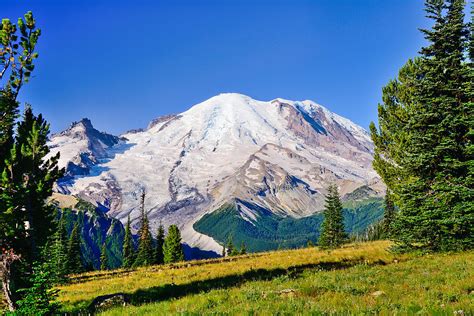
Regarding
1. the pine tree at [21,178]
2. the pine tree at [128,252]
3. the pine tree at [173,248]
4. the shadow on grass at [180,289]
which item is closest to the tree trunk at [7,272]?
the pine tree at [21,178]

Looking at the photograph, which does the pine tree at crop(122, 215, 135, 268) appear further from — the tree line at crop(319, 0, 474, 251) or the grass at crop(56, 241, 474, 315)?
the tree line at crop(319, 0, 474, 251)

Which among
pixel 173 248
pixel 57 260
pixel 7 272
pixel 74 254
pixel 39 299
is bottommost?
pixel 39 299

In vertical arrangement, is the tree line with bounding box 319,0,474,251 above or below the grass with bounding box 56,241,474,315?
above

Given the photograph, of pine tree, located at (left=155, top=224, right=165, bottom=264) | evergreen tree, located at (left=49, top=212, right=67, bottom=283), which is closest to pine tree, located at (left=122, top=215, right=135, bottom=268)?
pine tree, located at (left=155, top=224, right=165, bottom=264)

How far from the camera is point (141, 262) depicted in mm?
74312

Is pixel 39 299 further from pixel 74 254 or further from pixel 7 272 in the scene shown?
pixel 74 254

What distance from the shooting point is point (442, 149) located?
A: 70.3ft

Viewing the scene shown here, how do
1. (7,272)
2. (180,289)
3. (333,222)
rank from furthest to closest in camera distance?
(333,222), (180,289), (7,272)

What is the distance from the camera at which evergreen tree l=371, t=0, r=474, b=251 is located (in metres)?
20.6

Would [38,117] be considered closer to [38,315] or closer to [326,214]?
[38,315]

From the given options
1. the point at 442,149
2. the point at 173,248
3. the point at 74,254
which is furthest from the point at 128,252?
the point at 442,149

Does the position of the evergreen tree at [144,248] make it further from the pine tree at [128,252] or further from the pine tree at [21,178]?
the pine tree at [21,178]

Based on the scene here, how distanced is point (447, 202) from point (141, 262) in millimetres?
63597

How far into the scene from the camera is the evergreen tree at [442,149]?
20.6 meters
